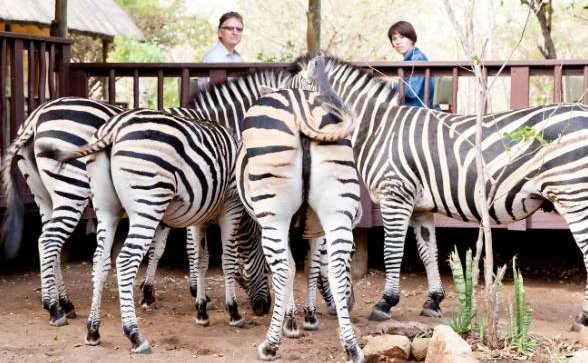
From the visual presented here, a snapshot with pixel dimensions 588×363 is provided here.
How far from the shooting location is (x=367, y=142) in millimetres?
7684

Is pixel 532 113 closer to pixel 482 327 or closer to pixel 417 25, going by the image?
pixel 482 327

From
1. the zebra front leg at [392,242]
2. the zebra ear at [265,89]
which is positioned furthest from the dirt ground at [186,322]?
the zebra ear at [265,89]

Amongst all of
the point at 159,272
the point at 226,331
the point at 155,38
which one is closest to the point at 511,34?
the point at 155,38

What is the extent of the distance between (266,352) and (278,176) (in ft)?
3.68

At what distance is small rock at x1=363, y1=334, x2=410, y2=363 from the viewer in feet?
19.2

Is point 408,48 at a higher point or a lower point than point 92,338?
higher

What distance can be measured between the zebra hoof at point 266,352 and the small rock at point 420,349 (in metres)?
0.88

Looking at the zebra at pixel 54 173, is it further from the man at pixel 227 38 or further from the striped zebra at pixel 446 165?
the man at pixel 227 38

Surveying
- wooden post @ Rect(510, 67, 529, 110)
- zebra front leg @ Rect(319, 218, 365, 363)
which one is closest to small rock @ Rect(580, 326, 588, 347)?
zebra front leg @ Rect(319, 218, 365, 363)

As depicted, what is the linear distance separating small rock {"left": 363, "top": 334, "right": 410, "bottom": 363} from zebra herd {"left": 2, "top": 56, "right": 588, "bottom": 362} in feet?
0.55

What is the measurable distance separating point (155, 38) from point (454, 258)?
31128 mm

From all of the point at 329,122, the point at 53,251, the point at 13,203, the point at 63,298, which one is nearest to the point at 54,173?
the point at 13,203

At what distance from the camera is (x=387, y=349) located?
5.85 meters

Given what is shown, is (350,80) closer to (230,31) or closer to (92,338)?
(230,31)
